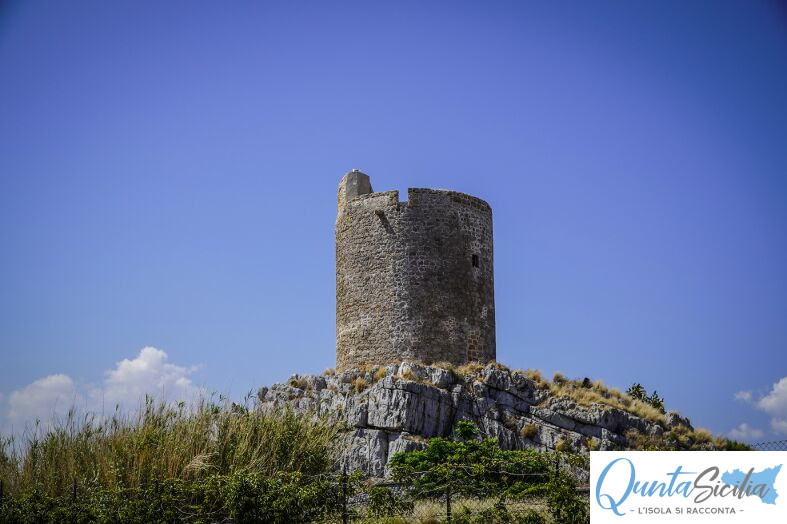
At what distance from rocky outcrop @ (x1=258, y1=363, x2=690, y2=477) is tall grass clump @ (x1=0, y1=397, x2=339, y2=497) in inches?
166

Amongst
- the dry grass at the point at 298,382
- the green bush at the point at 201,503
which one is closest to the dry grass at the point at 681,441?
the dry grass at the point at 298,382

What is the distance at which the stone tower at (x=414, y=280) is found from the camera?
2447 cm

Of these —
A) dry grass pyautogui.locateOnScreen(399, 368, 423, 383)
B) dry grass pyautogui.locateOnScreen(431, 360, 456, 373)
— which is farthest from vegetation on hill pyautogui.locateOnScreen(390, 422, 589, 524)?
dry grass pyautogui.locateOnScreen(431, 360, 456, 373)

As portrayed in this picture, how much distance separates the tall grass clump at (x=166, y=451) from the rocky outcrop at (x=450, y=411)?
4207 millimetres

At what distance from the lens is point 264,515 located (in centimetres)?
1419

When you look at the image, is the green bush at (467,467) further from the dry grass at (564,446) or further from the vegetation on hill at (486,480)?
the dry grass at (564,446)

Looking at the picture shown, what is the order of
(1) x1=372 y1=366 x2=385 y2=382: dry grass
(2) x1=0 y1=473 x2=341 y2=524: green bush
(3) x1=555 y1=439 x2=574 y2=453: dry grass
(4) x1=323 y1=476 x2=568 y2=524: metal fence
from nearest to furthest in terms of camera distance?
(4) x1=323 y1=476 x2=568 y2=524: metal fence, (2) x1=0 y1=473 x2=341 y2=524: green bush, (3) x1=555 y1=439 x2=574 y2=453: dry grass, (1) x1=372 y1=366 x2=385 y2=382: dry grass

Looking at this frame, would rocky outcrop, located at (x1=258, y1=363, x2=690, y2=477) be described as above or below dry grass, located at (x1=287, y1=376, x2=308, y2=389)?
below

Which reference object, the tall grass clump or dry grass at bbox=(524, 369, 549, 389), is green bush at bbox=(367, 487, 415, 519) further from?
dry grass at bbox=(524, 369, 549, 389)

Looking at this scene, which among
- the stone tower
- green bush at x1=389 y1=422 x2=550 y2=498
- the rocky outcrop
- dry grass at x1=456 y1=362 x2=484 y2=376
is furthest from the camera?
the stone tower

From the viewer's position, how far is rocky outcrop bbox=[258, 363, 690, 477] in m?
21.5

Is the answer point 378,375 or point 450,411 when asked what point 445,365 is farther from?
point 378,375

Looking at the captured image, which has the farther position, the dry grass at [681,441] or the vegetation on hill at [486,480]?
the dry grass at [681,441]

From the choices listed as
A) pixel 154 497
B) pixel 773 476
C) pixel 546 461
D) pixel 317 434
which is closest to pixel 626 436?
pixel 546 461
